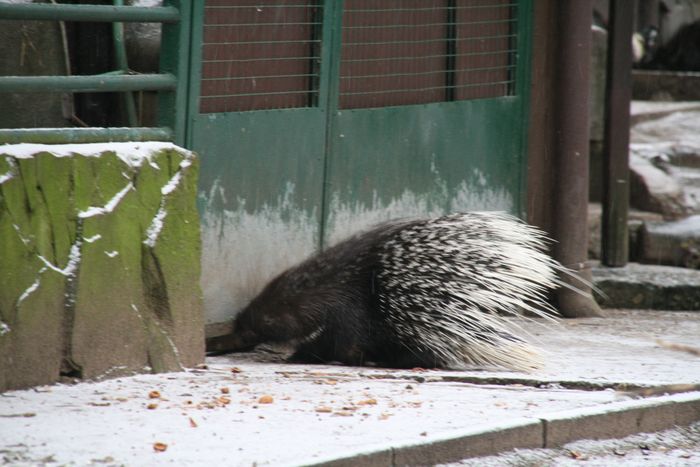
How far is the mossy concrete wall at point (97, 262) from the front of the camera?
4281 millimetres

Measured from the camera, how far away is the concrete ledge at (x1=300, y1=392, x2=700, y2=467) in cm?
364

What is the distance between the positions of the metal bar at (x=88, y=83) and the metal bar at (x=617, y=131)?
11.0ft

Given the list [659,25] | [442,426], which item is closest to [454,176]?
[442,426]

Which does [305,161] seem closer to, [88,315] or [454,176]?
[454,176]

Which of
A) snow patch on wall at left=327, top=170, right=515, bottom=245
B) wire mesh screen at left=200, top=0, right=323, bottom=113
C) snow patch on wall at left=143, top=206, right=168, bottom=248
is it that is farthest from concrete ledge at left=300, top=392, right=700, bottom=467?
wire mesh screen at left=200, top=0, right=323, bottom=113

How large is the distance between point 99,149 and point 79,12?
521 millimetres

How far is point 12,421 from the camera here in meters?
3.81

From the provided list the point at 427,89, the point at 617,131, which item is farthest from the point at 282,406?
the point at 617,131

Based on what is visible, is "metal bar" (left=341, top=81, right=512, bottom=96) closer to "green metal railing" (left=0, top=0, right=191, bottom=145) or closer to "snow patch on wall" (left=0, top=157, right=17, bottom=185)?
"green metal railing" (left=0, top=0, right=191, bottom=145)

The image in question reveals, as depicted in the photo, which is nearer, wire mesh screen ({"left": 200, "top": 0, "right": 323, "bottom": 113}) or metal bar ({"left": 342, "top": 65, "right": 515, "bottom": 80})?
wire mesh screen ({"left": 200, "top": 0, "right": 323, "bottom": 113})

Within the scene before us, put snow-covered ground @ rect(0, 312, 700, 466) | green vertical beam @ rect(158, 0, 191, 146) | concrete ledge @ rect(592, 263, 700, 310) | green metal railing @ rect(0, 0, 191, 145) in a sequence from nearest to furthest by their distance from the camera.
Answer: snow-covered ground @ rect(0, 312, 700, 466), green metal railing @ rect(0, 0, 191, 145), green vertical beam @ rect(158, 0, 191, 146), concrete ledge @ rect(592, 263, 700, 310)

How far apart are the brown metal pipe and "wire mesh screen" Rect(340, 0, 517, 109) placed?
0.31 meters

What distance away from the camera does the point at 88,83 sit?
4590 mm

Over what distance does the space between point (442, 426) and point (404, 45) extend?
298 cm
